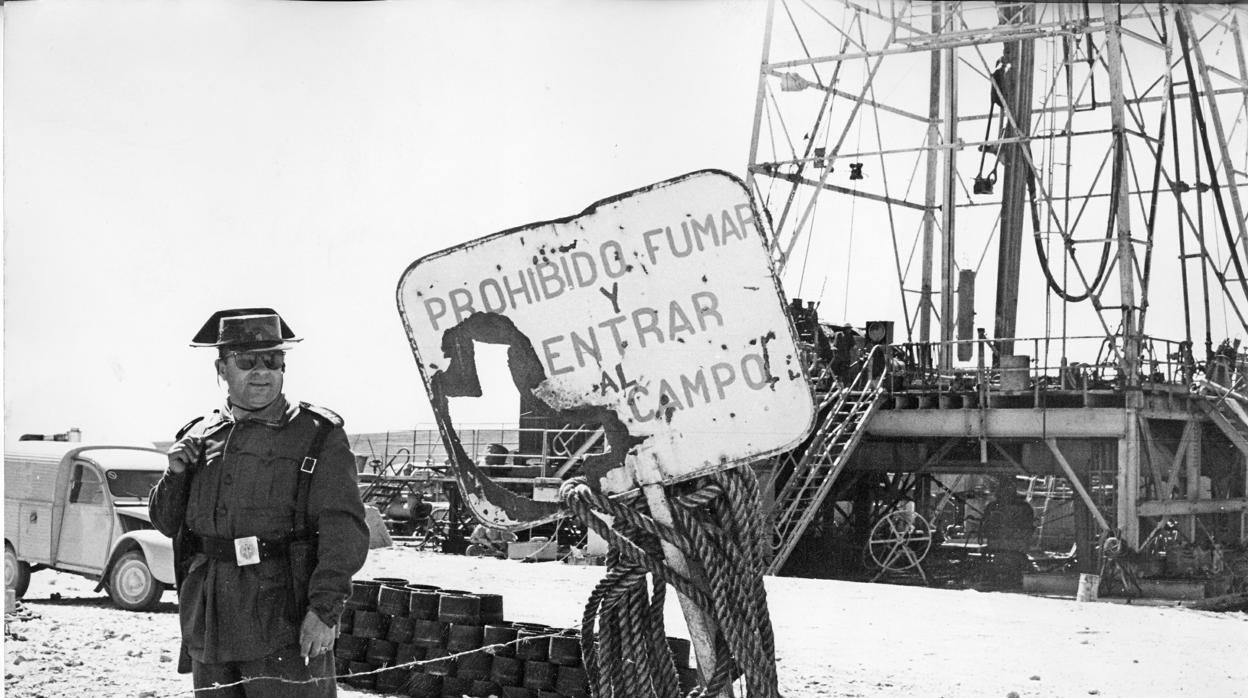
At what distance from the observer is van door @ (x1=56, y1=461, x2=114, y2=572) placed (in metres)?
10.2

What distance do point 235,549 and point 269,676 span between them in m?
0.41

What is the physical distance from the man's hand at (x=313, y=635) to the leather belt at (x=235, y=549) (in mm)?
230

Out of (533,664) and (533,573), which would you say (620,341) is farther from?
(533,573)

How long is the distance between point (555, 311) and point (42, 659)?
5.37 m

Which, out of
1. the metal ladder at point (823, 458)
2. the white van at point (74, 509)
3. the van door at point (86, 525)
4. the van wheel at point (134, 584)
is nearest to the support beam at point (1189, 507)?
the metal ladder at point (823, 458)

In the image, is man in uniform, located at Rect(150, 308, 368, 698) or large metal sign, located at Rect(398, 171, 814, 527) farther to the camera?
man in uniform, located at Rect(150, 308, 368, 698)

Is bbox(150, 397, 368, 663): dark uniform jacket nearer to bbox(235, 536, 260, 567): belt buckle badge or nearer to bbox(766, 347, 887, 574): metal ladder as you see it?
bbox(235, 536, 260, 567): belt buckle badge

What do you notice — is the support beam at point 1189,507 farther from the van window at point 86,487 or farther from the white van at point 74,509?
the van window at point 86,487

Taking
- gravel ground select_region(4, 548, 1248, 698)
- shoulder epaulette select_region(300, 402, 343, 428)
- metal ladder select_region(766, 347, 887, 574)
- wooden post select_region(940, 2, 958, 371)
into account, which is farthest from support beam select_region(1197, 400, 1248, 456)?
shoulder epaulette select_region(300, 402, 343, 428)

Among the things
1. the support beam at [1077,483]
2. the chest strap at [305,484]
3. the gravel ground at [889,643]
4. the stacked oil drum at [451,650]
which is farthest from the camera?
the support beam at [1077,483]

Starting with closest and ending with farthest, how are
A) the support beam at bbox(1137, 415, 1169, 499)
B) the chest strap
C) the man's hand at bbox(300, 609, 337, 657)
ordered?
the man's hand at bbox(300, 609, 337, 657)
the chest strap
the support beam at bbox(1137, 415, 1169, 499)

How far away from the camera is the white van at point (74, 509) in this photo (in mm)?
10141

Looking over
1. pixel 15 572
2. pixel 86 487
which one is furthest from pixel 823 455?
pixel 15 572

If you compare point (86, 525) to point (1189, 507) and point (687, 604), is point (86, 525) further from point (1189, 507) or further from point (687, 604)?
point (1189, 507)
